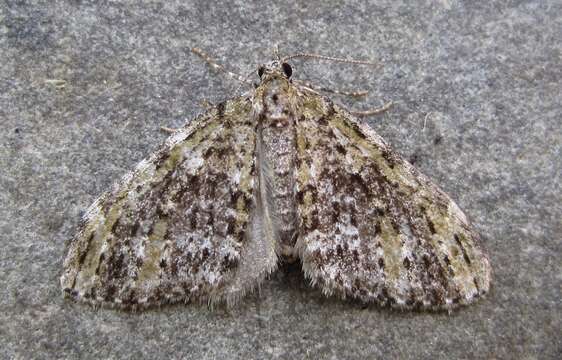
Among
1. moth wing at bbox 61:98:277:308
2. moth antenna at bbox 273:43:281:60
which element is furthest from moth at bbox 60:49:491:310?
moth antenna at bbox 273:43:281:60

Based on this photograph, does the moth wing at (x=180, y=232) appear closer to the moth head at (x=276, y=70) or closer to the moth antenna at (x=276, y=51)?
the moth head at (x=276, y=70)

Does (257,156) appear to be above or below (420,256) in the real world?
above

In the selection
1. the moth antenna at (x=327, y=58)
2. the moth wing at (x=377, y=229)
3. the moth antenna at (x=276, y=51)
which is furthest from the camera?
the moth antenna at (x=276, y=51)

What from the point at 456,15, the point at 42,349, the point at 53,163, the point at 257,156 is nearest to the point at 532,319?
the point at 257,156

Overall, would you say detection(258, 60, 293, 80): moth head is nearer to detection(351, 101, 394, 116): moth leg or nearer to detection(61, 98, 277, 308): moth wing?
detection(61, 98, 277, 308): moth wing

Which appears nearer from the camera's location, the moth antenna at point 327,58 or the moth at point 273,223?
the moth at point 273,223

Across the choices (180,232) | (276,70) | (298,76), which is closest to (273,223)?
(180,232)

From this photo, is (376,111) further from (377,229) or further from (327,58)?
(377,229)

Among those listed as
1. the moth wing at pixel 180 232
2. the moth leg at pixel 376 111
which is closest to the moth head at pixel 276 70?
the moth wing at pixel 180 232

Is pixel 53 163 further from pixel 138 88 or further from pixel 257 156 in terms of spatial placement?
pixel 257 156
